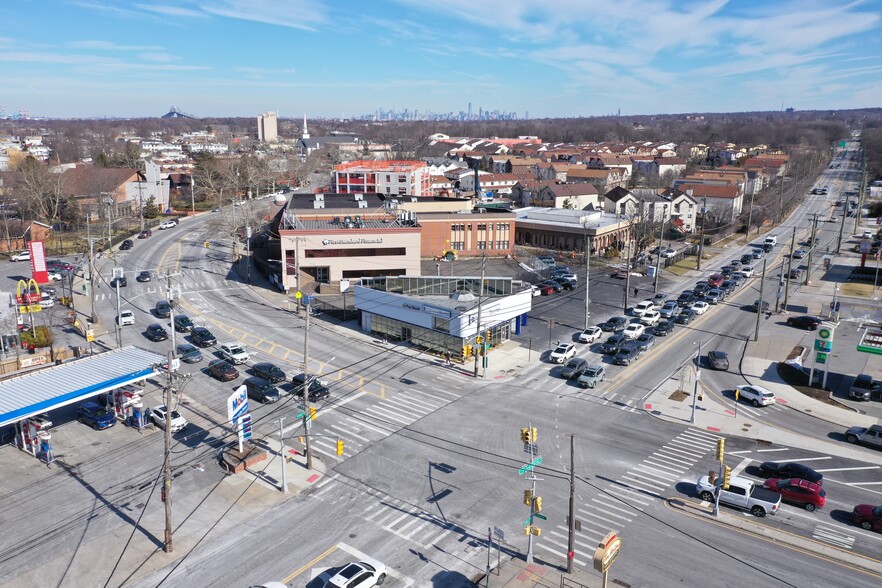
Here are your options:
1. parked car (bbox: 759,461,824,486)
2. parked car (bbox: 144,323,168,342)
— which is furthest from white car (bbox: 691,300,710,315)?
parked car (bbox: 144,323,168,342)

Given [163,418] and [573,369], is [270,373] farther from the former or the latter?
[573,369]

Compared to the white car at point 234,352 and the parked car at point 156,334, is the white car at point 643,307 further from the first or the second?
the parked car at point 156,334

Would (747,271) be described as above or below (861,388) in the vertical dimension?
above

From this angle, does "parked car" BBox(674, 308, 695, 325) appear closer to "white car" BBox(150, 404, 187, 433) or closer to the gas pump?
"white car" BBox(150, 404, 187, 433)

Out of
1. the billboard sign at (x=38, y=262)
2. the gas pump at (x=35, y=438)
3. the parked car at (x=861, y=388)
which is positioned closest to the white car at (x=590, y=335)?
the parked car at (x=861, y=388)

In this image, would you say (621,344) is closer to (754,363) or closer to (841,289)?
(754,363)

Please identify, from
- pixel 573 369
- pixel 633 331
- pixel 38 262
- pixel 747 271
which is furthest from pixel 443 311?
pixel 747 271

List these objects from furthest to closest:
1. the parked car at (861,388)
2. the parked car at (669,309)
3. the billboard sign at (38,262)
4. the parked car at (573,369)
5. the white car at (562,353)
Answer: the billboard sign at (38,262) → the parked car at (669,309) → the white car at (562,353) → the parked car at (573,369) → the parked car at (861,388)
